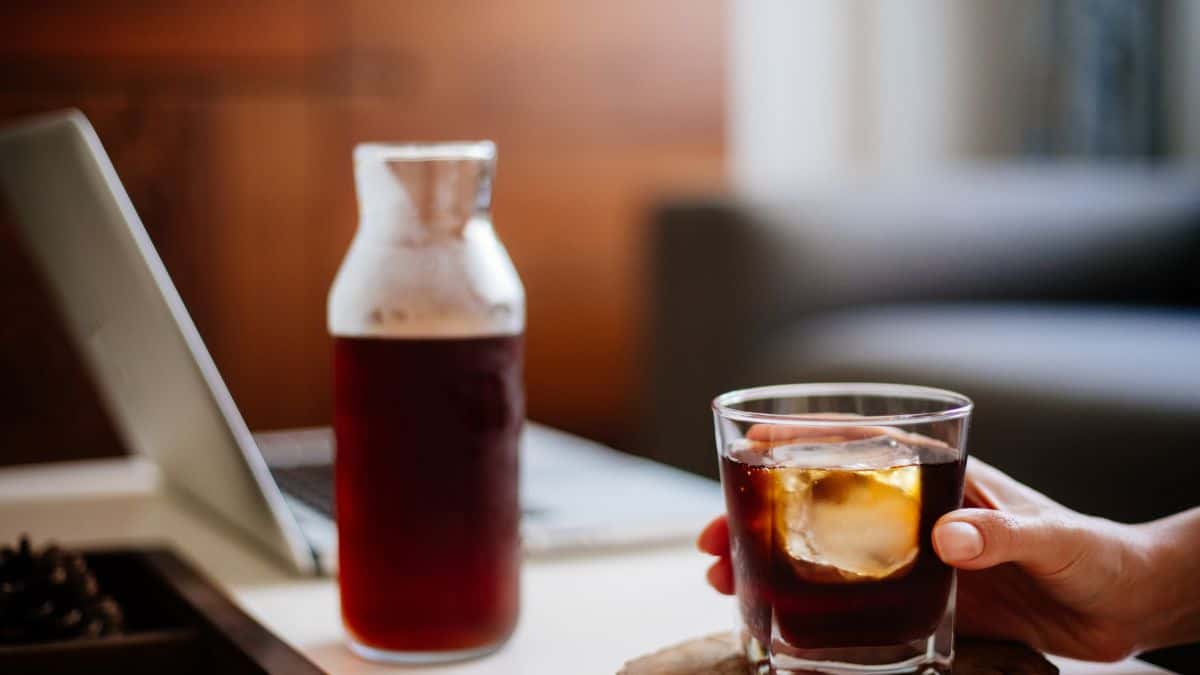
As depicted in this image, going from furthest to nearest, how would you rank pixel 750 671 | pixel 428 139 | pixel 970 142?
pixel 970 142 < pixel 428 139 < pixel 750 671

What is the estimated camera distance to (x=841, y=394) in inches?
24.8

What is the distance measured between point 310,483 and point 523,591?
391mm

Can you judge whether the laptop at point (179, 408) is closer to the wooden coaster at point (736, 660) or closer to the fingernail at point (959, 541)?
the wooden coaster at point (736, 660)

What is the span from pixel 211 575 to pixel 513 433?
0.33 metres

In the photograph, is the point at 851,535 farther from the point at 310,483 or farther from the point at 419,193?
the point at 310,483

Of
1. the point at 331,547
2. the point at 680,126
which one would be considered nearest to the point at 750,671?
the point at 331,547

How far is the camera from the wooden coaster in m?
0.61

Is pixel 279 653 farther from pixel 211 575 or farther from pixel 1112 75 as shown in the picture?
pixel 1112 75

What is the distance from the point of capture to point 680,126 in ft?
10.4

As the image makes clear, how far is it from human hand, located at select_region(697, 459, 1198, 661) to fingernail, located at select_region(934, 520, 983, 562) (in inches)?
1.5

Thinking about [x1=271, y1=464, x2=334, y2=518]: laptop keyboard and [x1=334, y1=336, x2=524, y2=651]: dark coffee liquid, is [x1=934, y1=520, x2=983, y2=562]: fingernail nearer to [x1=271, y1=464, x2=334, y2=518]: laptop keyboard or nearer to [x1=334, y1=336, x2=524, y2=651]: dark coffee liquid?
[x1=334, y1=336, x2=524, y2=651]: dark coffee liquid

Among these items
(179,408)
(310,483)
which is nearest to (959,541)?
(179,408)

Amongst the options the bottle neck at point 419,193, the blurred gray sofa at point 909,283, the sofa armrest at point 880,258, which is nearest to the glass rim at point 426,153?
the bottle neck at point 419,193

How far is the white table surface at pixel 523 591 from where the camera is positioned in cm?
69
